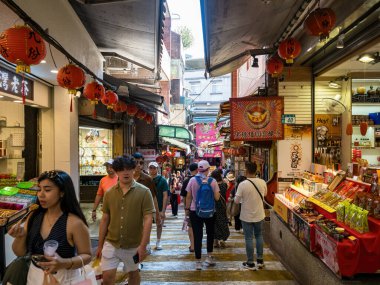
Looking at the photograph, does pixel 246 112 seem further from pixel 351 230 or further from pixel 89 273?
pixel 89 273

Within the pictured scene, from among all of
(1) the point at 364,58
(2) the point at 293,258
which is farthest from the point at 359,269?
(1) the point at 364,58

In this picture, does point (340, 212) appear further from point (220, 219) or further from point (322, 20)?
point (220, 219)

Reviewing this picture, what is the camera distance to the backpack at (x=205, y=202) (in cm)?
672

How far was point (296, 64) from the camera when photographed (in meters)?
9.53

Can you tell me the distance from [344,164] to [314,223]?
14.2ft

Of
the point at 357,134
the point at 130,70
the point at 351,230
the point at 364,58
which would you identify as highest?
the point at 130,70

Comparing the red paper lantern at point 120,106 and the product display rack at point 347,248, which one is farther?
the red paper lantern at point 120,106

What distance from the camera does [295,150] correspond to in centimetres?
971

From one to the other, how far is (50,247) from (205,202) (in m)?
4.14

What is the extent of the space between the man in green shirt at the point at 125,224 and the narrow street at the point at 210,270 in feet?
5.71

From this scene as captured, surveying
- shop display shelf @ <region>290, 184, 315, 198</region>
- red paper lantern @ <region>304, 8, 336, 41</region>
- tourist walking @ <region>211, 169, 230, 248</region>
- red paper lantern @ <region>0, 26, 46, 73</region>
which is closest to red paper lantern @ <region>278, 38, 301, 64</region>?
red paper lantern @ <region>304, 8, 336, 41</region>

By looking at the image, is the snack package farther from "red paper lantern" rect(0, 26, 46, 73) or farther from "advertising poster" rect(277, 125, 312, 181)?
"red paper lantern" rect(0, 26, 46, 73)

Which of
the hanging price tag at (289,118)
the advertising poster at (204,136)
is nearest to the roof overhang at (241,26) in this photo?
the hanging price tag at (289,118)

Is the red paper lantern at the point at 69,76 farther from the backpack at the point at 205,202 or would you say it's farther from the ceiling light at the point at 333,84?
the ceiling light at the point at 333,84
